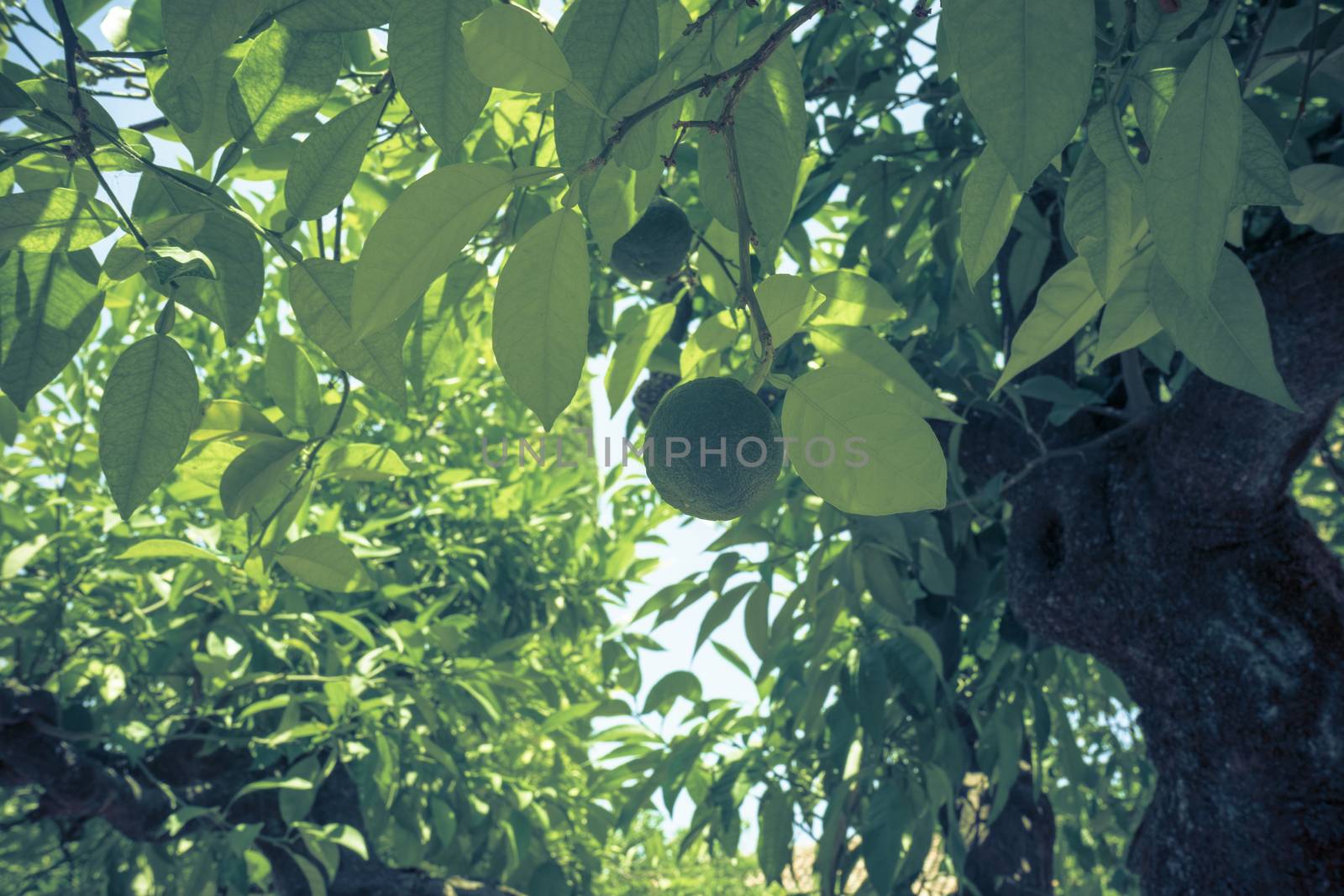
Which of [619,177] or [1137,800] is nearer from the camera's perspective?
[619,177]

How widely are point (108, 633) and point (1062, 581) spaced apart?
2.15 m

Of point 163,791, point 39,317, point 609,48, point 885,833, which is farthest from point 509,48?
point 163,791

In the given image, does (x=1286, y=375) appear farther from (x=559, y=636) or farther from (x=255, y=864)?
(x=255, y=864)

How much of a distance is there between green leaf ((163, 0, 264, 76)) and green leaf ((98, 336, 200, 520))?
0.77 ft

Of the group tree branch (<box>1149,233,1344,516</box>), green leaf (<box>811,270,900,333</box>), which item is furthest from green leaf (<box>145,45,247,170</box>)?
tree branch (<box>1149,233,1344,516</box>)

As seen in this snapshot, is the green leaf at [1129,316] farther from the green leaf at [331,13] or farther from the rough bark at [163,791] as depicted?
the rough bark at [163,791]

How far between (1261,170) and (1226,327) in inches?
4.4

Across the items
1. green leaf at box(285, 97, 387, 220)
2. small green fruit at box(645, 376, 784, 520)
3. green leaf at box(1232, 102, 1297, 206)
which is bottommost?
small green fruit at box(645, 376, 784, 520)

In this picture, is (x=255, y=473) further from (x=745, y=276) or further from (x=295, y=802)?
(x=295, y=802)

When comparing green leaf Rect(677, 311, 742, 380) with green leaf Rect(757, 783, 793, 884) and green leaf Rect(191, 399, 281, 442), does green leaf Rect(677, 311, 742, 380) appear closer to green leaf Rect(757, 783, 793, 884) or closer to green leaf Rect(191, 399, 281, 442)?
green leaf Rect(191, 399, 281, 442)

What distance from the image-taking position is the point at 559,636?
3.53 m

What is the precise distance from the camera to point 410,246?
568 mm

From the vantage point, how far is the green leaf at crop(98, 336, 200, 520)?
73cm

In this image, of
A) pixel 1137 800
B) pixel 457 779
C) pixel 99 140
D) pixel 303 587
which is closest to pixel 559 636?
pixel 457 779
